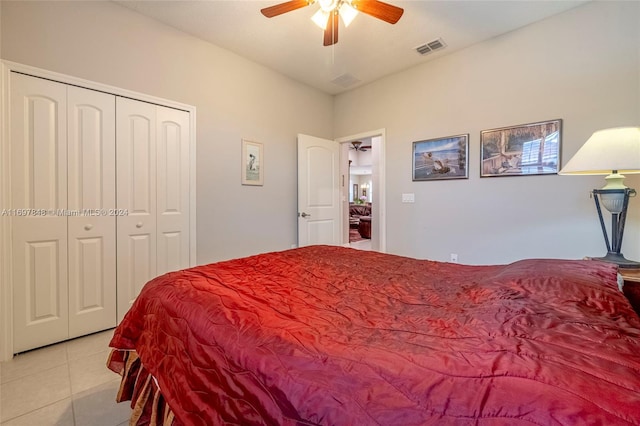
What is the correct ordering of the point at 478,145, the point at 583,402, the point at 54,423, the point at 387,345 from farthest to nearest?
the point at 478,145
the point at 54,423
the point at 387,345
the point at 583,402

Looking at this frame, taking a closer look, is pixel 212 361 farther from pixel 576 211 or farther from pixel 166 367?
pixel 576 211

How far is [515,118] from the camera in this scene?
2.69 meters

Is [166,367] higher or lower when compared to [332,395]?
lower

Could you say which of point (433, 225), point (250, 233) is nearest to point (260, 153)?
point (250, 233)

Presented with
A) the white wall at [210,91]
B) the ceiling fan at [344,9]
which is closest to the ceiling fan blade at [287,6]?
the ceiling fan at [344,9]

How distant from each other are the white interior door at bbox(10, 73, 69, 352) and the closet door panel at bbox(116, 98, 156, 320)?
1.19 ft

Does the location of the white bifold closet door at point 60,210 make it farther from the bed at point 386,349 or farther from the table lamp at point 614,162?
the table lamp at point 614,162

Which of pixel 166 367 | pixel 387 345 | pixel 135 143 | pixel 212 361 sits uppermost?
pixel 135 143

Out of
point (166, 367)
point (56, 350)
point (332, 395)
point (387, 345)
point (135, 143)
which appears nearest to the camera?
point (332, 395)

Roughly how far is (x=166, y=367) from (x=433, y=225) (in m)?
3.05

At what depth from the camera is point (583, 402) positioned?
1.59 feet

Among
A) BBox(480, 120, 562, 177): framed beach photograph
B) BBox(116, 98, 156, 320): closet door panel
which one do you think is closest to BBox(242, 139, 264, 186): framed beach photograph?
BBox(116, 98, 156, 320): closet door panel

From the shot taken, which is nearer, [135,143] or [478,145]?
[135,143]

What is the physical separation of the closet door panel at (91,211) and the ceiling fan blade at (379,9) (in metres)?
2.18
